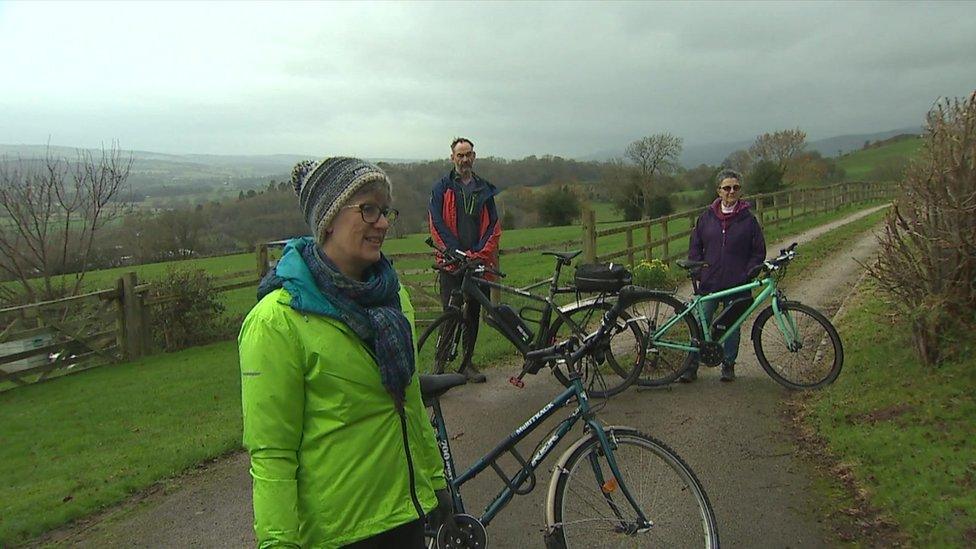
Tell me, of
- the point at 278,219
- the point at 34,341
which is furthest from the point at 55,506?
the point at 278,219

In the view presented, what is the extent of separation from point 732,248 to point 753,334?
781 millimetres

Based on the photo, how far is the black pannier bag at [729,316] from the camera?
232 inches

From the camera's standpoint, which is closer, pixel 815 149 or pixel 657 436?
pixel 657 436

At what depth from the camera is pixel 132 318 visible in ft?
41.5

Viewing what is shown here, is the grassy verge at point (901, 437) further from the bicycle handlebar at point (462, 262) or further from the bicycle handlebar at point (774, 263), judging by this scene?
the bicycle handlebar at point (462, 262)

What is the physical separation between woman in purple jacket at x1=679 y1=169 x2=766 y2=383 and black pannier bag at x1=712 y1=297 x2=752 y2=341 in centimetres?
6

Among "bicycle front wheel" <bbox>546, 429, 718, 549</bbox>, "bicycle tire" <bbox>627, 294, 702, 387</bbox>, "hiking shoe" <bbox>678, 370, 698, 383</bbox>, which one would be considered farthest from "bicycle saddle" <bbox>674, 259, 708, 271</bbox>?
"bicycle front wheel" <bbox>546, 429, 718, 549</bbox>

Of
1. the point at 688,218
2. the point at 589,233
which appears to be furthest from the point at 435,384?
the point at 688,218

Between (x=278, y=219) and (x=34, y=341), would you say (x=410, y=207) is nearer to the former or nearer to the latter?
(x=278, y=219)

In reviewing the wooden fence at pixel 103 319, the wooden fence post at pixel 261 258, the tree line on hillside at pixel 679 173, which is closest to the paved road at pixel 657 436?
the wooden fence at pixel 103 319

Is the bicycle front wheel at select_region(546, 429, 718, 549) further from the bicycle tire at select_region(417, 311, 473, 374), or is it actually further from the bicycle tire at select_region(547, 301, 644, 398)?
the bicycle tire at select_region(417, 311, 473, 374)

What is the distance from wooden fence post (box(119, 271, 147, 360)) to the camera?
487 inches

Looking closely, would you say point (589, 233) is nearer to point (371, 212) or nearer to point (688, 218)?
point (371, 212)

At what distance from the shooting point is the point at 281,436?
1813 mm
